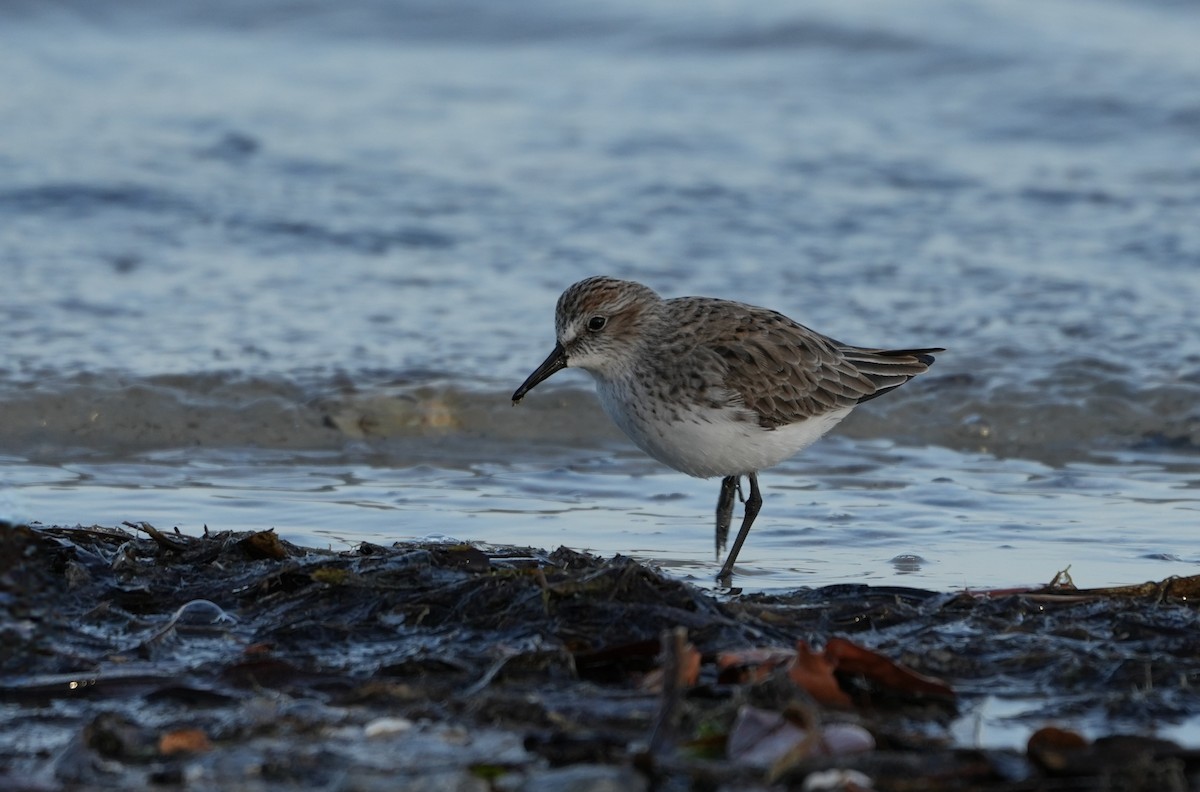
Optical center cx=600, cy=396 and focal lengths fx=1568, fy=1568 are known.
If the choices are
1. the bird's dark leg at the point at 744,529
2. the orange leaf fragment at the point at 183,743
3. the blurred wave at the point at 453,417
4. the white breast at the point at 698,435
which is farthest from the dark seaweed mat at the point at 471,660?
the blurred wave at the point at 453,417

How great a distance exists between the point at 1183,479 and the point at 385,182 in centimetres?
678

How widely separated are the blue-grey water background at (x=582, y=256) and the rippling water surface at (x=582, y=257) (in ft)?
0.11

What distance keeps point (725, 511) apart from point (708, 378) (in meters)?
0.54

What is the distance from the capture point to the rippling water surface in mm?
6176

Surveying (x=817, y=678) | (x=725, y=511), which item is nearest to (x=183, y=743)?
(x=817, y=678)

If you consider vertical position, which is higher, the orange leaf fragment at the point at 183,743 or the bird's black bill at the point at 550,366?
the bird's black bill at the point at 550,366

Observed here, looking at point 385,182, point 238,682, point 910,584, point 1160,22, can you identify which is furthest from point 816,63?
point 238,682

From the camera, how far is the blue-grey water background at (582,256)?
6.16m

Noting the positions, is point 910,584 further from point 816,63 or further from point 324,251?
point 816,63

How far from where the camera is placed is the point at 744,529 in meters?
5.43

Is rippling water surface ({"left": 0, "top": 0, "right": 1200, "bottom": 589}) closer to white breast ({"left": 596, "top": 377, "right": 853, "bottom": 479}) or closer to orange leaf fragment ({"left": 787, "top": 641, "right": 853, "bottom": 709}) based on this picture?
white breast ({"left": 596, "top": 377, "right": 853, "bottom": 479})

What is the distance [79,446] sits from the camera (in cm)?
695

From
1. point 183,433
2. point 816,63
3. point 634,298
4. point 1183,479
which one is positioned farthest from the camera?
point 816,63

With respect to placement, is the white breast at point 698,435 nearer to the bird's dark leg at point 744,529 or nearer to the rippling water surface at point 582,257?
the bird's dark leg at point 744,529
